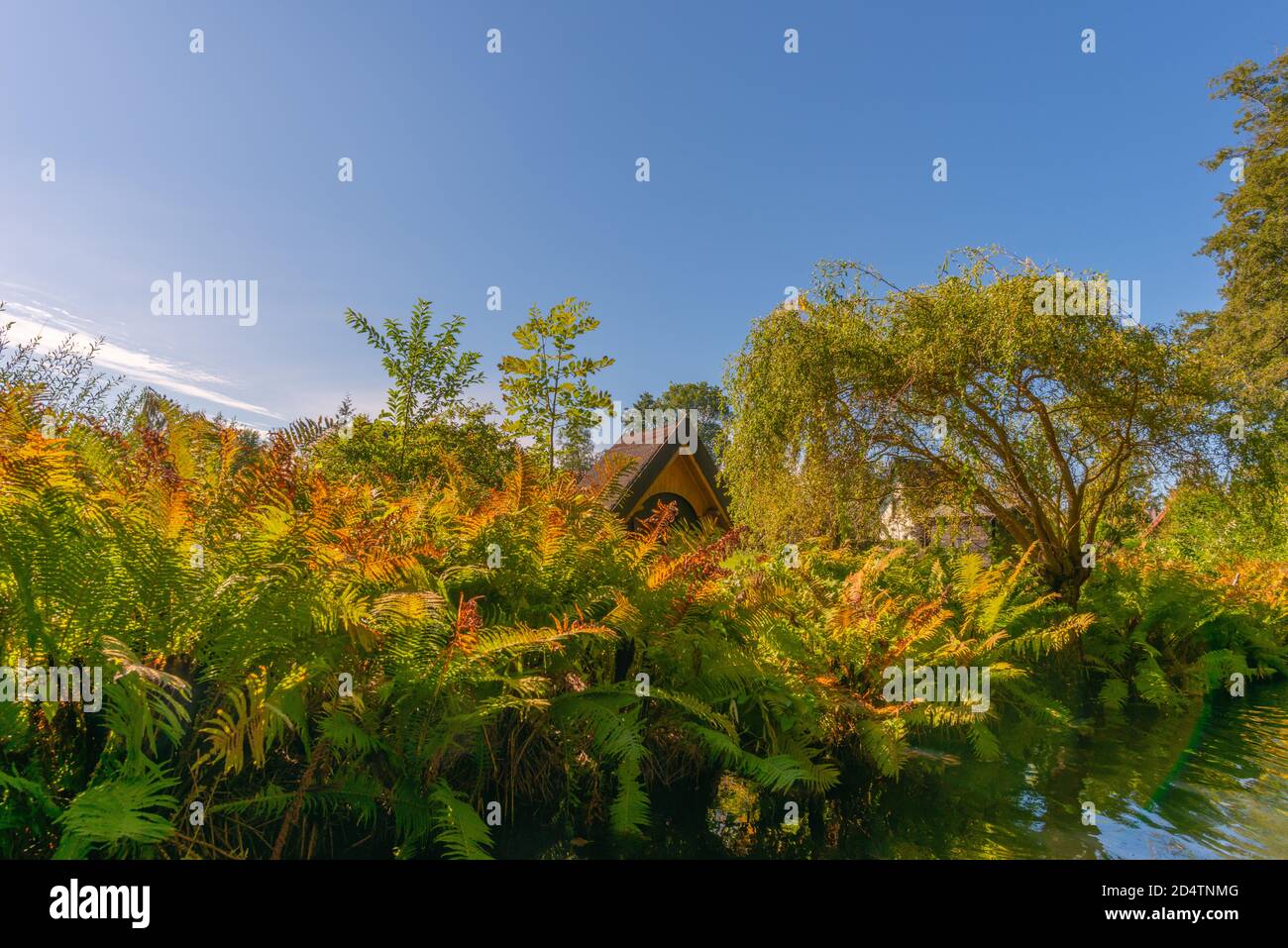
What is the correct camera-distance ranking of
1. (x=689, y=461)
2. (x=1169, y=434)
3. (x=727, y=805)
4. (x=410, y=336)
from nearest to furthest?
(x=727, y=805), (x=410, y=336), (x=1169, y=434), (x=689, y=461)

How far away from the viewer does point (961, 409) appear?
8.91 metres

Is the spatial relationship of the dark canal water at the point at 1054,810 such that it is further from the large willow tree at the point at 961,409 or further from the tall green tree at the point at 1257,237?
the tall green tree at the point at 1257,237

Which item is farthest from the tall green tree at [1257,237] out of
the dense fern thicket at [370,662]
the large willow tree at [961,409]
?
the dense fern thicket at [370,662]

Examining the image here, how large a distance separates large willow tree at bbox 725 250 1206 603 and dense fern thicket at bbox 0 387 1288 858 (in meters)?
5.17

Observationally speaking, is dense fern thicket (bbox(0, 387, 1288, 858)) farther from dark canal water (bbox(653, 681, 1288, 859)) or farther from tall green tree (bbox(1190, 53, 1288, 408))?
tall green tree (bbox(1190, 53, 1288, 408))

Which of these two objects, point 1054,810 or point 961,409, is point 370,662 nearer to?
point 1054,810

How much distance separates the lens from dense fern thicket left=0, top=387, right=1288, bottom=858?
1.99 metres

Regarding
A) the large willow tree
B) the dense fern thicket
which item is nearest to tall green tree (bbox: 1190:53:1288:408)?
the large willow tree

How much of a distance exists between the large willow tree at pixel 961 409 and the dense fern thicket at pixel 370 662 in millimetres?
5165

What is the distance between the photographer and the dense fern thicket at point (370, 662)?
6.52 feet

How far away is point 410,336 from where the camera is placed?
686cm

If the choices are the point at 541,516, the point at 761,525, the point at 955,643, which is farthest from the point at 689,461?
the point at 541,516
